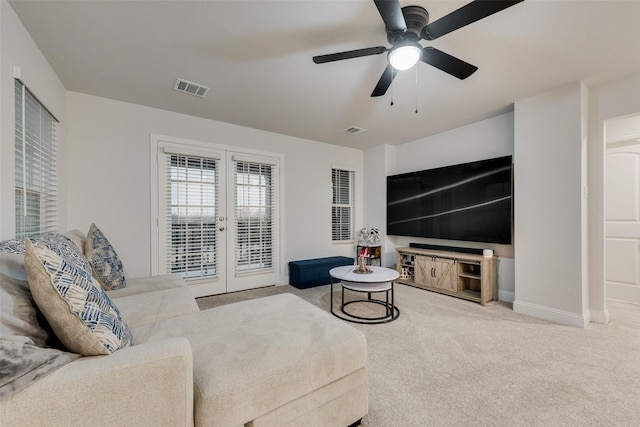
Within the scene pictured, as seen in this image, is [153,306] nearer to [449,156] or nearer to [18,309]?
[18,309]

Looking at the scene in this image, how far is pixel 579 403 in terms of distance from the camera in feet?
5.32

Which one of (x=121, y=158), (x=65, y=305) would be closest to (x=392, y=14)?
(x=65, y=305)

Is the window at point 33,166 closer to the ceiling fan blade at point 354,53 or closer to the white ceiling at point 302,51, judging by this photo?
the white ceiling at point 302,51

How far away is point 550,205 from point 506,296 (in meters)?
1.31

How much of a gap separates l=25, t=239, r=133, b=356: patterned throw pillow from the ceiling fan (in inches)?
70.1

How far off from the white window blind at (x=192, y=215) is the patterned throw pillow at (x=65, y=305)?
2.61 metres

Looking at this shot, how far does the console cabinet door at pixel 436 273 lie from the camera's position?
3680mm

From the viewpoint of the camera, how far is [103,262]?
7.47 feet

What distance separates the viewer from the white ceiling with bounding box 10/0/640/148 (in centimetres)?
177

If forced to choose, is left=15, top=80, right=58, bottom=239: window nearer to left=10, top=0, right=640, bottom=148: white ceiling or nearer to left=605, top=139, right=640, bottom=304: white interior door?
left=10, top=0, right=640, bottom=148: white ceiling

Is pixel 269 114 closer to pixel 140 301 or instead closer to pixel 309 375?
pixel 140 301

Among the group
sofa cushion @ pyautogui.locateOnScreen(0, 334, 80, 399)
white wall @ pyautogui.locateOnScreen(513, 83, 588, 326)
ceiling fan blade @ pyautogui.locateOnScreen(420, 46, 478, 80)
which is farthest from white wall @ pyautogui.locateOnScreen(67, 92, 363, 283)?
white wall @ pyautogui.locateOnScreen(513, 83, 588, 326)

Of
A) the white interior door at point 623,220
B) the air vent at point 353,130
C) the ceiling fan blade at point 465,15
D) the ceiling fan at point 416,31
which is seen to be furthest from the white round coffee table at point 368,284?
the white interior door at point 623,220

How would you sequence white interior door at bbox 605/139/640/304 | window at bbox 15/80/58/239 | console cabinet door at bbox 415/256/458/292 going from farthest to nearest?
console cabinet door at bbox 415/256/458/292 → white interior door at bbox 605/139/640/304 → window at bbox 15/80/58/239
